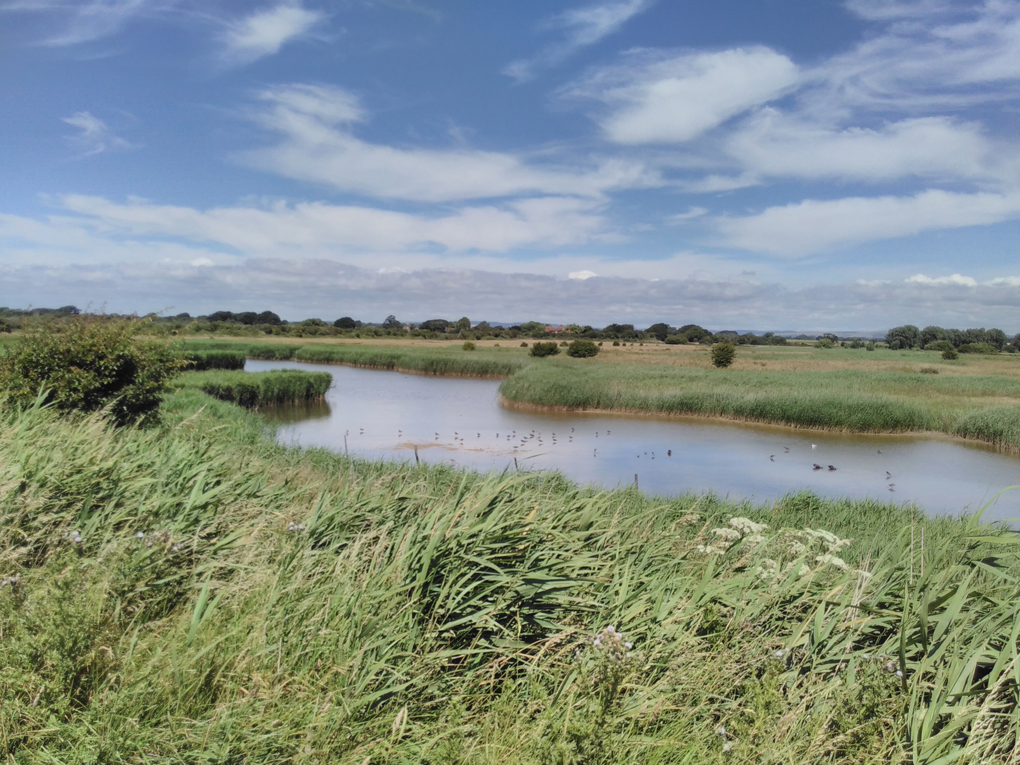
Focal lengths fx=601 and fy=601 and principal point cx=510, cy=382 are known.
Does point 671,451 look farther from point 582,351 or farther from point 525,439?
point 582,351

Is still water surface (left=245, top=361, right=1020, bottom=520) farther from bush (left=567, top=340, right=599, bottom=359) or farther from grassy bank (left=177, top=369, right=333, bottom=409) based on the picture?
bush (left=567, top=340, right=599, bottom=359)

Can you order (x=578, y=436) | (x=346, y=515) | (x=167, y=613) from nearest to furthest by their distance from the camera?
1. (x=167, y=613)
2. (x=346, y=515)
3. (x=578, y=436)

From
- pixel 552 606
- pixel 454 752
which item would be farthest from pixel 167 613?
pixel 552 606

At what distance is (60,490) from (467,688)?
120 inches

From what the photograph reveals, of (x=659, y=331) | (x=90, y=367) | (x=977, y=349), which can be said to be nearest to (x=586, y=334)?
(x=659, y=331)

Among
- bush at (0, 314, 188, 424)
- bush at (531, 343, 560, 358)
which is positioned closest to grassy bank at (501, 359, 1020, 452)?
bush at (0, 314, 188, 424)

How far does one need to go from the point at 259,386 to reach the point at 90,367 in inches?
455

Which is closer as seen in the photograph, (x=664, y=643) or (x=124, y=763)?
(x=124, y=763)

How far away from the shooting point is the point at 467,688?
2721 mm

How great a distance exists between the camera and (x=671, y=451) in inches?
607

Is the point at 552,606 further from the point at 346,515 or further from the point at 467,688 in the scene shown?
the point at 346,515

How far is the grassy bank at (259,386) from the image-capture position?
1859 cm

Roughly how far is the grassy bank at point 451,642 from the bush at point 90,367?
545cm

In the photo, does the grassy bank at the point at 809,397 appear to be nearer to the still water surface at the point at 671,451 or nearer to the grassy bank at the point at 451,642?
the still water surface at the point at 671,451
